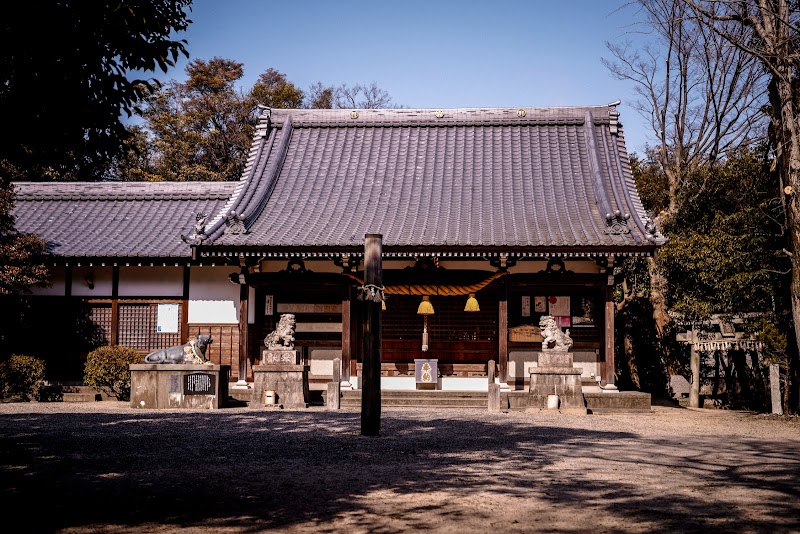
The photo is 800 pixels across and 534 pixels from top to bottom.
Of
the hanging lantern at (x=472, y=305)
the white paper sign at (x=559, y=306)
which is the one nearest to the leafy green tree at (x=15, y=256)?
the hanging lantern at (x=472, y=305)

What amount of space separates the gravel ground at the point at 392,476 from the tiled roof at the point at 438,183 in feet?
17.5

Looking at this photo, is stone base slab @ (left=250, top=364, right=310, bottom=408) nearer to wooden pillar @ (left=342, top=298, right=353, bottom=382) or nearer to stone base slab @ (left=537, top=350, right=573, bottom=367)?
wooden pillar @ (left=342, top=298, right=353, bottom=382)

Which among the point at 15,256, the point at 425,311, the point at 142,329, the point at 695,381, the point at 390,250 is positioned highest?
the point at 390,250

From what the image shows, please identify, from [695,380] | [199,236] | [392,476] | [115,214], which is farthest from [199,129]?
[392,476]

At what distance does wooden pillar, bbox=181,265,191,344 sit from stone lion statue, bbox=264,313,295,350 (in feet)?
11.7

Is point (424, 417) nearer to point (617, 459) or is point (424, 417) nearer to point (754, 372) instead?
point (617, 459)

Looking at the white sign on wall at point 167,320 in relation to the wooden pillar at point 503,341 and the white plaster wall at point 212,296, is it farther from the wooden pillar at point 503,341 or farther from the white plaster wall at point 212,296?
the wooden pillar at point 503,341

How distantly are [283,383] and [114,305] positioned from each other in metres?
5.61

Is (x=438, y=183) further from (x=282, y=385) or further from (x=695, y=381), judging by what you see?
(x=695, y=381)

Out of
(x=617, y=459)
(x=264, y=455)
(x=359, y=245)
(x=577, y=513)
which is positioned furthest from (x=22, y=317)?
(x=577, y=513)

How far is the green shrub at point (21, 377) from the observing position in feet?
59.1

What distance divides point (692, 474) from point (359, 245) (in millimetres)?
10279

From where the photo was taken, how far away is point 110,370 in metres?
18.5

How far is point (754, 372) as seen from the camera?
1855 cm
